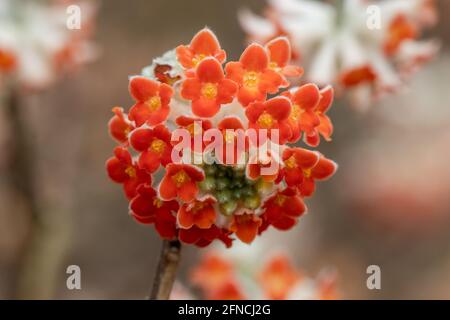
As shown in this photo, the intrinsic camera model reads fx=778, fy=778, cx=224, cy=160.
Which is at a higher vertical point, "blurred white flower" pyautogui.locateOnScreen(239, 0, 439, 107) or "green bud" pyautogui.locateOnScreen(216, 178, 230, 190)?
"blurred white flower" pyautogui.locateOnScreen(239, 0, 439, 107)

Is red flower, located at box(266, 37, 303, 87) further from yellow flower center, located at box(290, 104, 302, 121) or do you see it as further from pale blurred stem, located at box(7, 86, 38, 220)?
pale blurred stem, located at box(7, 86, 38, 220)

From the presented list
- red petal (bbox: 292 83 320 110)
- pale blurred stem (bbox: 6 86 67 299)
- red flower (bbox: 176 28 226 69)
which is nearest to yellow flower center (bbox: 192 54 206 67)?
red flower (bbox: 176 28 226 69)

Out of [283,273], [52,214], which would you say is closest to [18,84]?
[52,214]

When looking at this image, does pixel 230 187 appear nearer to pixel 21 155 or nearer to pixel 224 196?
pixel 224 196

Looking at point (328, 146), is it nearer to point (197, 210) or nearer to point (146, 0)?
point (146, 0)

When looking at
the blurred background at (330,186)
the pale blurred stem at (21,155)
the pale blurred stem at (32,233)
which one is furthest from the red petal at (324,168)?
the blurred background at (330,186)

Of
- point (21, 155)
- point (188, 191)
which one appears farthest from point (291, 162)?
point (21, 155)

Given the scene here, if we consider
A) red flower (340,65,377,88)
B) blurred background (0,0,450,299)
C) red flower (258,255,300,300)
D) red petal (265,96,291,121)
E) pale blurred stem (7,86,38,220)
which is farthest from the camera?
blurred background (0,0,450,299)
